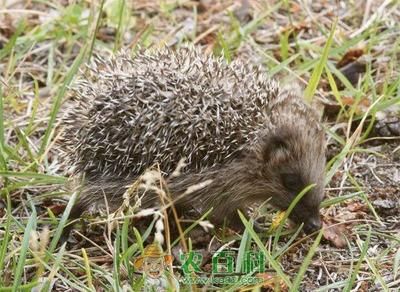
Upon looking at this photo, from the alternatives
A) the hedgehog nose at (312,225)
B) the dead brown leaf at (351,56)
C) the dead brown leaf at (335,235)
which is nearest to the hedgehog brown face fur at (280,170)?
the hedgehog nose at (312,225)

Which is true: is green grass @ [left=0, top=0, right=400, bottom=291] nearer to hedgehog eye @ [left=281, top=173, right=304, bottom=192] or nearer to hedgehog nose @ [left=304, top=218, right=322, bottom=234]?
hedgehog nose @ [left=304, top=218, right=322, bottom=234]

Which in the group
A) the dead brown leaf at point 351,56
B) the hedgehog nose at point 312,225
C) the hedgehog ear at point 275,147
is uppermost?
the dead brown leaf at point 351,56

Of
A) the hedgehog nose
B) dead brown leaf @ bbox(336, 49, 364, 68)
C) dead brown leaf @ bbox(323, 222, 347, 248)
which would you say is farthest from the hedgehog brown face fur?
dead brown leaf @ bbox(336, 49, 364, 68)

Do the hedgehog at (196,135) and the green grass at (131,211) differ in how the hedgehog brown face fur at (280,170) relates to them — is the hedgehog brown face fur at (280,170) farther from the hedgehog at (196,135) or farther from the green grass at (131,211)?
the green grass at (131,211)

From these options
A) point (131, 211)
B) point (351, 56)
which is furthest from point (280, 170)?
point (351, 56)

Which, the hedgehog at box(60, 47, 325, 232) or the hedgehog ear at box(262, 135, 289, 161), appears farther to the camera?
the hedgehog ear at box(262, 135, 289, 161)

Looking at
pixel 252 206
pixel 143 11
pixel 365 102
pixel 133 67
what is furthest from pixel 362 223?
pixel 143 11
